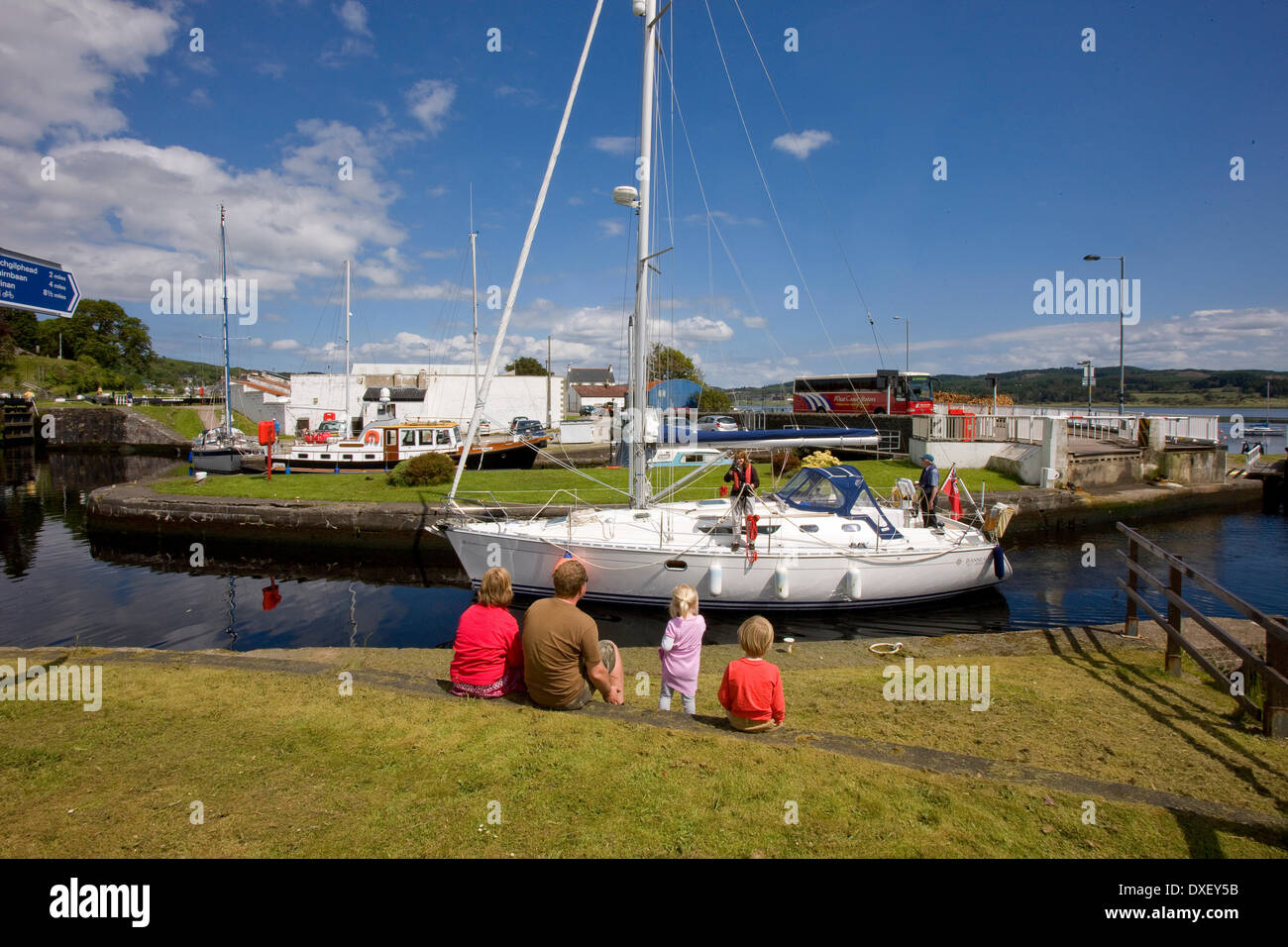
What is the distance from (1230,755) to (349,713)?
7.11 metres

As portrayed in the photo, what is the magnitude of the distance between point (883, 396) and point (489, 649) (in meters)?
36.4

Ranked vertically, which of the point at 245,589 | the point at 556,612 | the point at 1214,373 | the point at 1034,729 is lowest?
the point at 245,589

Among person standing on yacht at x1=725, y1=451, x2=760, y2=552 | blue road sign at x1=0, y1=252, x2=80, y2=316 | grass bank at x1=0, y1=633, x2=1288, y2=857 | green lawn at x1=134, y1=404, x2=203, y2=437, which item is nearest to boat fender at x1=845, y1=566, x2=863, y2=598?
person standing on yacht at x1=725, y1=451, x2=760, y2=552

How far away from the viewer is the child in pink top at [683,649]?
20.0 feet

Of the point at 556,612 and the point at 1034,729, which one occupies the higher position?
the point at 556,612

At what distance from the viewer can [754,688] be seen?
5.07 meters

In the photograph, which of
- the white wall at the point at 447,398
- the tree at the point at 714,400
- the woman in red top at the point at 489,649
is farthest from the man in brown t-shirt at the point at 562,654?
the tree at the point at 714,400

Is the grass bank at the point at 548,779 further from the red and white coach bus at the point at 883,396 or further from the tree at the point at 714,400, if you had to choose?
the tree at the point at 714,400

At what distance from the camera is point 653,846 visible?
136 inches

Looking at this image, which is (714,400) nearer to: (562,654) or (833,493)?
(833,493)

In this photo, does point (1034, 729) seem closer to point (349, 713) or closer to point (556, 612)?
point (556, 612)

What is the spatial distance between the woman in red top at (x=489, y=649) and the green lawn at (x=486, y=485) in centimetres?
1316

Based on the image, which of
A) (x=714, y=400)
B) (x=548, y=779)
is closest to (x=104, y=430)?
(x=714, y=400)
